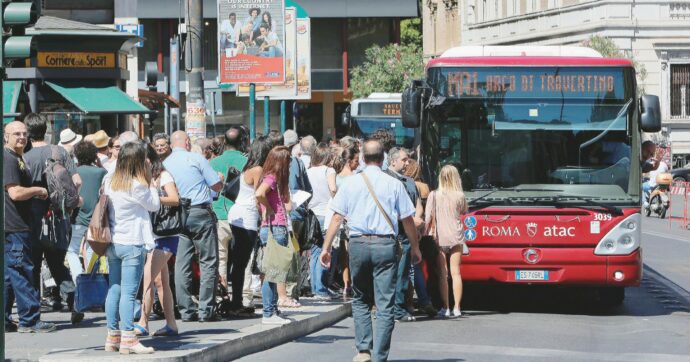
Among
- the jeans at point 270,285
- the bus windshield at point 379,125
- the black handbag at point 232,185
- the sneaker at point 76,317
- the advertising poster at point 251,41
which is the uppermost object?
the advertising poster at point 251,41

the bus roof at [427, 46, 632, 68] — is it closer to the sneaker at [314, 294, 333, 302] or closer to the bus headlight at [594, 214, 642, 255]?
the bus headlight at [594, 214, 642, 255]

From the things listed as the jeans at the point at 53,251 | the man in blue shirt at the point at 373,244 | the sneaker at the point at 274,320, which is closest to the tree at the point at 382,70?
the jeans at the point at 53,251

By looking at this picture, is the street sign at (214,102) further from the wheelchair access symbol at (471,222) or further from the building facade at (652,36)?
the building facade at (652,36)

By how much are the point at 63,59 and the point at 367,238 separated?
17.7 meters

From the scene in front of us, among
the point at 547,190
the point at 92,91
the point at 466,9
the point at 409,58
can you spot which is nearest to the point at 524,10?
the point at 466,9

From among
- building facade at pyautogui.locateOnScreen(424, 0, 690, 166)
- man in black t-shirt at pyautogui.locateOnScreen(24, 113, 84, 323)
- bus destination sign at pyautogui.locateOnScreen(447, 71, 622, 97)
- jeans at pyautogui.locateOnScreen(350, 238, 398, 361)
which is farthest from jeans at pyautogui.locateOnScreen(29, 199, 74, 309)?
building facade at pyautogui.locateOnScreen(424, 0, 690, 166)

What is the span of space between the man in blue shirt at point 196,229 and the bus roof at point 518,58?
3.93 meters

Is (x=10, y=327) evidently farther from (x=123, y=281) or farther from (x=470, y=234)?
(x=470, y=234)

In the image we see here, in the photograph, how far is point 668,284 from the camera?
19.0 metres

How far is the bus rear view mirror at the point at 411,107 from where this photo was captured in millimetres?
14828

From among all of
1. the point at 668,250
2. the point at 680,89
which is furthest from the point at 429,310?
the point at 680,89

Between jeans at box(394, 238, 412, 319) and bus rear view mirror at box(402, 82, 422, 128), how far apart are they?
1746 millimetres

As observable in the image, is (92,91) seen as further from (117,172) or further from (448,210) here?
(117,172)

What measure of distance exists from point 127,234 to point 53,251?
9.21ft
